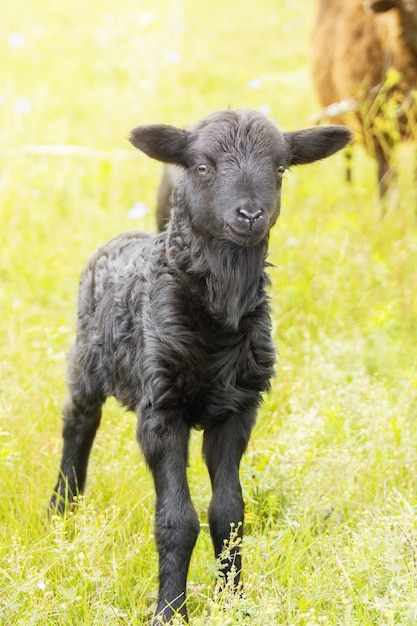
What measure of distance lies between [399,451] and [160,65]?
28.4 feet

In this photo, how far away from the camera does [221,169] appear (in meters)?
3.41

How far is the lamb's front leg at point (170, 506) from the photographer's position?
10.4 ft

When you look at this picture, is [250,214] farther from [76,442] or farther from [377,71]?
[377,71]

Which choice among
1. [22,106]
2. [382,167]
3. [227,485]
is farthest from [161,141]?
[22,106]

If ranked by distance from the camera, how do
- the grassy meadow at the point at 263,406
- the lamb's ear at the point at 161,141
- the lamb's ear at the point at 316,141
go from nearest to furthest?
the grassy meadow at the point at 263,406 → the lamb's ear at the point at 161,141 → the lamb's ear at the point at 316,141

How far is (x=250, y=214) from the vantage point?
10.5ft

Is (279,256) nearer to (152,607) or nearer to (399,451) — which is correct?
(399,451)

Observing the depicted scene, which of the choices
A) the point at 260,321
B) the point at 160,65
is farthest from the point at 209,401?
the point at 160,65

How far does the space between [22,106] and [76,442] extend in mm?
5898

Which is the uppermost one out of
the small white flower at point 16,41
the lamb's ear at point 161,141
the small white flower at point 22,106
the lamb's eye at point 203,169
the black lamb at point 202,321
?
the small white flower at point 16,41

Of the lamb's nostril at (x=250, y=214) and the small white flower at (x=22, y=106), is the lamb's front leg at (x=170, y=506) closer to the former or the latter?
the lamb's nostril at (x=250, y=214)

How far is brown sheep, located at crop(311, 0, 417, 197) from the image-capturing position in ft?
22.6

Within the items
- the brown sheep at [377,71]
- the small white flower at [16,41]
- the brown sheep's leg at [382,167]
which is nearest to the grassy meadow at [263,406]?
the small white flower at [16,41]

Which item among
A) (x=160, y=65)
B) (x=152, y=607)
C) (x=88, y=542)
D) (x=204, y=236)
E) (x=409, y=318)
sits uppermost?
(x=160, y=65)
